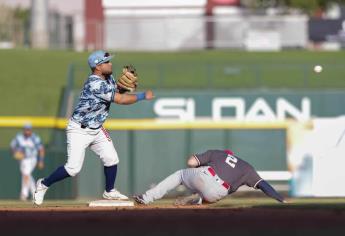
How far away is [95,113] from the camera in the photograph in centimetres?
1144

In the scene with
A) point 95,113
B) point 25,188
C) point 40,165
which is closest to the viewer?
point 95,113

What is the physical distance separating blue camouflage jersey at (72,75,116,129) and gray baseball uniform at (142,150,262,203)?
995mm

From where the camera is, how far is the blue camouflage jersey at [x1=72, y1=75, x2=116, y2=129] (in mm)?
11219

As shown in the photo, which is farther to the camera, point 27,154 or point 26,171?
point 26,171

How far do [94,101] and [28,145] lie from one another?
11.2 meters

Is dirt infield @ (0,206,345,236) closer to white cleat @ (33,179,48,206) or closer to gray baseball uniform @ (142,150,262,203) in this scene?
gray baseball uniform @ (142,150,262,203)

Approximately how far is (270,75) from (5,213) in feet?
57.5

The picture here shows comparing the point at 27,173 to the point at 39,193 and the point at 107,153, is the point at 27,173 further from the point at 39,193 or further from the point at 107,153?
the point at 107,153

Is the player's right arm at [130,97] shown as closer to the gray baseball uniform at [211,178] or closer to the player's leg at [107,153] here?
the player's leg at [107,153]

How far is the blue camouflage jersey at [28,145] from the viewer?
72.5ft

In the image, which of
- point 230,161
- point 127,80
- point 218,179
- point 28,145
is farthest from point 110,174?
point 28,145

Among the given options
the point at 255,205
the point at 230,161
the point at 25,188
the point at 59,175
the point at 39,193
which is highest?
the point at 230,161

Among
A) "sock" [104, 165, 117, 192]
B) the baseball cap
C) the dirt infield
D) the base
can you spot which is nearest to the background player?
"sock" [104, 165, 117, 192]

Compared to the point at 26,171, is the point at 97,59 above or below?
above
